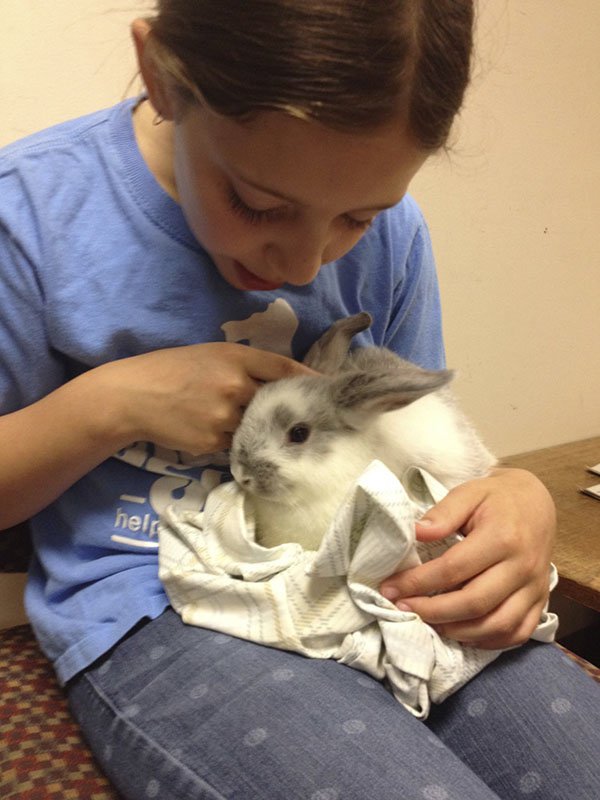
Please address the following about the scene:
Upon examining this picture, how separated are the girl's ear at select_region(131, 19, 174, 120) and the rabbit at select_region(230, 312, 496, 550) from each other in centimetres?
A: 29

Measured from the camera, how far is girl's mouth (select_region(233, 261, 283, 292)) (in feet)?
2.43

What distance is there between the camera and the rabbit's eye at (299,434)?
0.77 meters

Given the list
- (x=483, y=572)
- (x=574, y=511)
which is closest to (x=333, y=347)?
(x=483, y=572)

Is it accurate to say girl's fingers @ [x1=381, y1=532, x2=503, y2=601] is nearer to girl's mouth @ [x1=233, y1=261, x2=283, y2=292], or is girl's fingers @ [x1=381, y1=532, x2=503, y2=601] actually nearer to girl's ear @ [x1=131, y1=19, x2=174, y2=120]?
girl's mouth @ [x1=233, y1=261, x2=283, y2=292]

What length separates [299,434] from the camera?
2.54 feet

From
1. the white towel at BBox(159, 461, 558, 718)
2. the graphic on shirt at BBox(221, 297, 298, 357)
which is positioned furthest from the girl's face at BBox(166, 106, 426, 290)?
the white towel at BBox(159, 461, 558, 718)

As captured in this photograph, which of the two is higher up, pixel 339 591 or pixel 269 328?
pixel 269 328

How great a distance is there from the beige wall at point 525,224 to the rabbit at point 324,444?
0.66 meters

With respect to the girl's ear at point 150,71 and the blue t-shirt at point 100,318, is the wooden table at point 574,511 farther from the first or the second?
the girl's ear at point 150,71

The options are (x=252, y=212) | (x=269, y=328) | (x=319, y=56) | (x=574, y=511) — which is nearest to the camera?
(x=319, y=56)

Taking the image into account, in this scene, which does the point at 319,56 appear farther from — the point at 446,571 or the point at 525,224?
the point at 525,224

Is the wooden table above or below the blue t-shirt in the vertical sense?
below

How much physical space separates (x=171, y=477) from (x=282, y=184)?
1.18 feet

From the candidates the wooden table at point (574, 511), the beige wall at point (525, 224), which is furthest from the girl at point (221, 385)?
the beige wall at point (525, 224)
